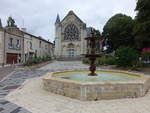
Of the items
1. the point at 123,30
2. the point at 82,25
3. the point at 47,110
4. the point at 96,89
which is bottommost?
the point at 47,110

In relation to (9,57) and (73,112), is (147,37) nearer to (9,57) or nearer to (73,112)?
(73,112)

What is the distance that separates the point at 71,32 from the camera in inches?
1690

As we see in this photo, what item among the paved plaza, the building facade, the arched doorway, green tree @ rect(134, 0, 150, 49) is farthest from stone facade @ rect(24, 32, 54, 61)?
the paved plaza

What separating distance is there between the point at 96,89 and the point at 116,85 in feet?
2.52

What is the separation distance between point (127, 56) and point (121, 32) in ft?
61.7

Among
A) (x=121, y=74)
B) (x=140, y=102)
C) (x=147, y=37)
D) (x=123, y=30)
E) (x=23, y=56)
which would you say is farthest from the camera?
(x=123, y=30)

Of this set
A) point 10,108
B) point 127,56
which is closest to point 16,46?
point 127,56

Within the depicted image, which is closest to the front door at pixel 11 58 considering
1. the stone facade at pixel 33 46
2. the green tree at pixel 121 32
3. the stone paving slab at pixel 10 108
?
the stone facade at pixel 33 46

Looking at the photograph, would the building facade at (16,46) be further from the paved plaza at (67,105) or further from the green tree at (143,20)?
the paved plaza at (67,105)

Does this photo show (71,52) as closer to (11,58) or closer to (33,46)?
(33,46)

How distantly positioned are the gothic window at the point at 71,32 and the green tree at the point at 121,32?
341 inches

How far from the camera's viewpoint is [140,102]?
17.5 ft

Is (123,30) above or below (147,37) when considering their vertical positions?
above

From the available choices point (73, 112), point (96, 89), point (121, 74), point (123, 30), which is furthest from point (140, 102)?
point (123, 30)
